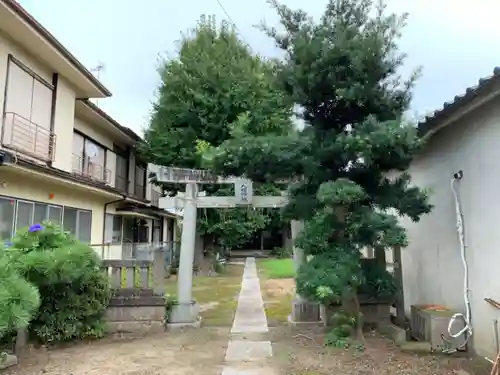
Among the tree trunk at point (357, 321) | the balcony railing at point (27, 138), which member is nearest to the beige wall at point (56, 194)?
the balcony railing at point (27, 138)

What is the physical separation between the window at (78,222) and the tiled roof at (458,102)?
366 inches

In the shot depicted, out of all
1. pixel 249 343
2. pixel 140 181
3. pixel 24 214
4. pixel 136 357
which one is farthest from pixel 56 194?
pixel 140 181

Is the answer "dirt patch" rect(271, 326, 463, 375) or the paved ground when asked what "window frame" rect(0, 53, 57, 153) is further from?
"dirt patch" rect(271, 326, 463, 375)

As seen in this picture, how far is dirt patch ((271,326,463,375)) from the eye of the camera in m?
5.05

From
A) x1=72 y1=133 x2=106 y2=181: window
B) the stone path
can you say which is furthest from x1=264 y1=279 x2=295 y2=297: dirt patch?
x1=72 y1=133 x2=106 y2=181: window

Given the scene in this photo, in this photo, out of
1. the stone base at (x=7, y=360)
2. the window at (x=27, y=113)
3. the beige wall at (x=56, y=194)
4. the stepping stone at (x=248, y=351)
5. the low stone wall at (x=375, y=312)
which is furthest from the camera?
the window at (x=27, y=113)

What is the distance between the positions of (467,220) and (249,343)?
3701mm

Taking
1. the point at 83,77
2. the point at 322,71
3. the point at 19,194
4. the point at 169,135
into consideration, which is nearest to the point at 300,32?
the point at 322,71

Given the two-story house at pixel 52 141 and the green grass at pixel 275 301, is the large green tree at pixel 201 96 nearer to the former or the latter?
the two-story house at pixel 52 141

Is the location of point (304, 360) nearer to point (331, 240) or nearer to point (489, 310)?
point (331, 240)

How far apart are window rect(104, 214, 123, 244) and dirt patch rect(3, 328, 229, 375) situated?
359 inches

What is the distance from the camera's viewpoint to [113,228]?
16688 millimetres

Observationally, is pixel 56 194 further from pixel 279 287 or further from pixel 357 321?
pixel 357 321

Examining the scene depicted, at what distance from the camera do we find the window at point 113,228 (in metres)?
15.5
